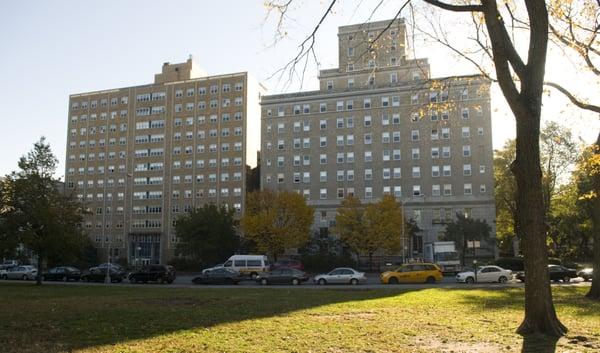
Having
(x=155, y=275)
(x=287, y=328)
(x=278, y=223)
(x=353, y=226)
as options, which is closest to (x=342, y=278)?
(x=155, y=275)

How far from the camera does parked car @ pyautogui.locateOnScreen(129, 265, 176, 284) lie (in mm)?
46406

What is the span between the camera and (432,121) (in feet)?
276

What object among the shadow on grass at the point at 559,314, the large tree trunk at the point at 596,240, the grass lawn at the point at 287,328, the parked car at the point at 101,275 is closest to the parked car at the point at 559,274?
the large tree trunk at the point at 596,240

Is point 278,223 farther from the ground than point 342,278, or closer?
farther from the ground

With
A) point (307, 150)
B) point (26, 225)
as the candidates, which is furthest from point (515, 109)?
point (307, 150)

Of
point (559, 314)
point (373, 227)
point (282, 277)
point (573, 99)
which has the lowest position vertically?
point (282, 277)

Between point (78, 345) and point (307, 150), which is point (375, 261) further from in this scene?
point (78, 345)

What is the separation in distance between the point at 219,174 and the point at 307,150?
58.3 ft

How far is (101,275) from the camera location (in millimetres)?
50625

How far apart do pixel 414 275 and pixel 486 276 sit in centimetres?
565

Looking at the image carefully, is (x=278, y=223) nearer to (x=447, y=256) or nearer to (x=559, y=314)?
(x=447, y=256)

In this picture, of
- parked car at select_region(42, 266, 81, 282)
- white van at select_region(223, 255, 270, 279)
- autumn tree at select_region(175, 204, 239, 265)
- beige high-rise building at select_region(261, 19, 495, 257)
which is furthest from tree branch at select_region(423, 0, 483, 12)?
beige high-rise building at select_region(261, 19, 495, 257)

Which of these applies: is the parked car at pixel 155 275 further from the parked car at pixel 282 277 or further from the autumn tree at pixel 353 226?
the autumn tree at pixel 353 226

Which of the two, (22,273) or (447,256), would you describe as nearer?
(447,256)
